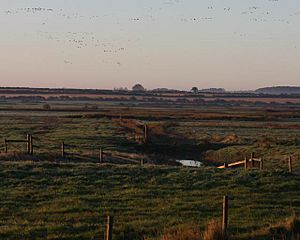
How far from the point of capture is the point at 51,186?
2411cm

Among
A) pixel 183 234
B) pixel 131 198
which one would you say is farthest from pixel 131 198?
pixel 183 234

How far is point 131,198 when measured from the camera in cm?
2136

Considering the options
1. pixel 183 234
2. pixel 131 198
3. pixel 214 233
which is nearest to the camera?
pixel 183 234

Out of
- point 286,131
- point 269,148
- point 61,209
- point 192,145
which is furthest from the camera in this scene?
point 286,131

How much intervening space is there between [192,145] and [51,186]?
111ft

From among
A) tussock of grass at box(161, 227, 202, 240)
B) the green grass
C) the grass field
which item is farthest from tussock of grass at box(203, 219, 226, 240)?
the green grass

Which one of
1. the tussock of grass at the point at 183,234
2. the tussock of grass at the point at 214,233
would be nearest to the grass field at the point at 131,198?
the tussock of grass at the point at 183,234

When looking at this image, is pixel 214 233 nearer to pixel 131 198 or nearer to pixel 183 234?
pixel 183 234

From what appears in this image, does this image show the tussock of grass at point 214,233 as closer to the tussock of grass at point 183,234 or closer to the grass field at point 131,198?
the tussock of grass at point 183,234

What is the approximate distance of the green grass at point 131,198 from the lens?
16438 mm

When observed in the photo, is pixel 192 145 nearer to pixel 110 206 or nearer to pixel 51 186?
pixel 51 186

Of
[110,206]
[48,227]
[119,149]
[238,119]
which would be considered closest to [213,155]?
[119,149]

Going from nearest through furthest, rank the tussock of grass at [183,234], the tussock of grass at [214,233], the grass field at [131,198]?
the tussock of grass at [183,234], the tussock of grass at [214,233], the grass field at [131,198]

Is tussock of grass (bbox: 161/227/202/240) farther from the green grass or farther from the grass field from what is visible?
the green grass
